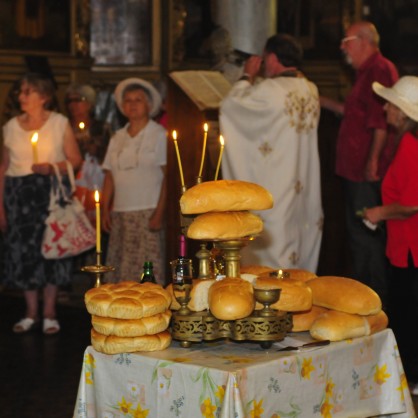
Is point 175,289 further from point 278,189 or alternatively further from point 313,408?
point 278,189

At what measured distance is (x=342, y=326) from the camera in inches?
153

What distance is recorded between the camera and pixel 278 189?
7332mm

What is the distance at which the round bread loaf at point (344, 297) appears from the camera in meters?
4.02

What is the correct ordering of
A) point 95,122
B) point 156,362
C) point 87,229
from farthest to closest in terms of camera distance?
1. point 95,122
2. point 87,229
3. point 156,362

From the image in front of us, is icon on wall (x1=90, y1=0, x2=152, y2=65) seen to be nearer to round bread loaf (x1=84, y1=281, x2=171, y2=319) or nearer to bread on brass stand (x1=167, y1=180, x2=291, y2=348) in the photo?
bread on brass stand (x1=167, y1=180, x2=291, y2=348)

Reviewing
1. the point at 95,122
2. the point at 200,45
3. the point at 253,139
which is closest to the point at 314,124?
the point at 253,139

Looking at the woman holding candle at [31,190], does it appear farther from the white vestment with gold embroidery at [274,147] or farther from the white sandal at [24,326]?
the white vestment with gold embroidery at [274,147]

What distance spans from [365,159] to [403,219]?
200cm

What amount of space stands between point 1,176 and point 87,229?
0.67m

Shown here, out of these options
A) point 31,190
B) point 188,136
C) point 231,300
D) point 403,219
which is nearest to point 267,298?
point 231,300

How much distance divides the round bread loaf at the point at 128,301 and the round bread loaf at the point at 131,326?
0.05 ft

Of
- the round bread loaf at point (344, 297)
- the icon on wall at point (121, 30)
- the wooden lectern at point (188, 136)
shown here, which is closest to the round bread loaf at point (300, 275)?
the round bread loaf at point (344, 297)

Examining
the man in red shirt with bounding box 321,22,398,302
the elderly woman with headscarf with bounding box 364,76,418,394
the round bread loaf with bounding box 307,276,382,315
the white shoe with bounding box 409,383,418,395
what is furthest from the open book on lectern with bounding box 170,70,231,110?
the round bread loaf with bounding box 307,276,382,315

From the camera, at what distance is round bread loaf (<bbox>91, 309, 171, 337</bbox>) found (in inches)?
144
